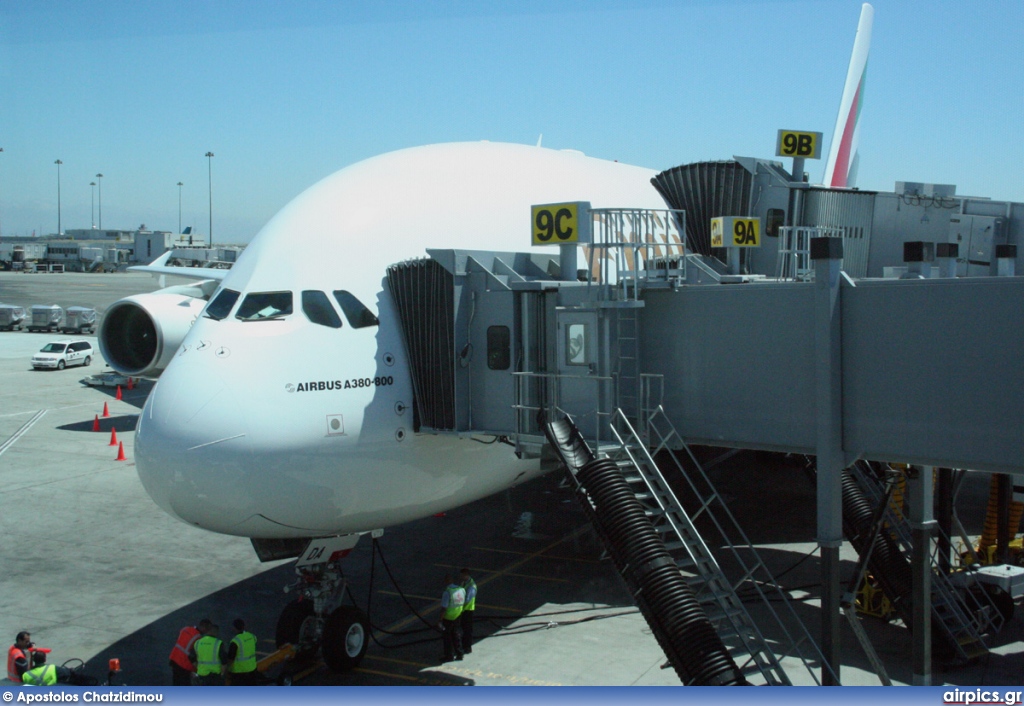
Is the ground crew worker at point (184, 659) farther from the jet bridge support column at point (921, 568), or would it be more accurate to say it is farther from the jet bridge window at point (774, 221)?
the jet bridge window at point (774, 221)

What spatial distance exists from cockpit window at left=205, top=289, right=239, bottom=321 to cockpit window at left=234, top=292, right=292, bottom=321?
0.23 metres

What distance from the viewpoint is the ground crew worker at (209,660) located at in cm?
1354

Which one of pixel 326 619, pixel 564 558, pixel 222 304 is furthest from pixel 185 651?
pixel 564 558

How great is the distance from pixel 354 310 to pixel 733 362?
531cm

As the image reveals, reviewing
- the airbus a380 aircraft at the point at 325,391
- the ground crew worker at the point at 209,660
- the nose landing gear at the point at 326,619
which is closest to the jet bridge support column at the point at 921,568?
the airbus a380 aircraft at the point at 325,391

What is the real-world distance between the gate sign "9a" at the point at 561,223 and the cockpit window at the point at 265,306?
363cm

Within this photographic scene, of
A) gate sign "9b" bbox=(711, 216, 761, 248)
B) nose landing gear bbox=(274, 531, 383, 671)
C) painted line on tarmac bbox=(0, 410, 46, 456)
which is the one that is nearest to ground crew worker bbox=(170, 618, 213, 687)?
nose landing gear bbox=(274, 531, 383, 671)

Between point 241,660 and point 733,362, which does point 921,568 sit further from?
point 241,660

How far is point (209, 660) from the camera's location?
13539 mm

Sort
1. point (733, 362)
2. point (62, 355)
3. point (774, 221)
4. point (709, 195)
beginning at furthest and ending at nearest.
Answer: point (62, 355), point (709, 195), point (774, 221), point (733, 362)

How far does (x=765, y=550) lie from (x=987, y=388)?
1247cm

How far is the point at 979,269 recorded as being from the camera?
25.4 metres

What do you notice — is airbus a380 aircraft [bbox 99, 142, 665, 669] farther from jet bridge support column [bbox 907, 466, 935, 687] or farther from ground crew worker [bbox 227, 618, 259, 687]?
jet bridge support column [bbox 907, 466, 935, 687]

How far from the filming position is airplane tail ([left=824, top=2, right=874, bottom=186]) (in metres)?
33.7
